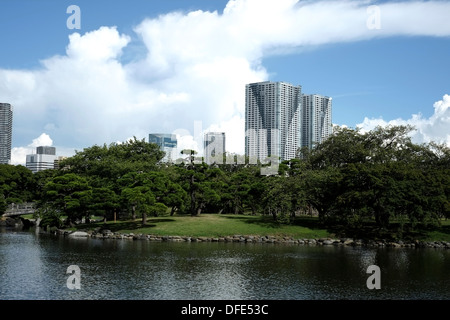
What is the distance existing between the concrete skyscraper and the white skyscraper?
8.22 ft

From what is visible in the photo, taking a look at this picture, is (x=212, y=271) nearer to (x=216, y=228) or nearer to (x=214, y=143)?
(x=216, y=228)

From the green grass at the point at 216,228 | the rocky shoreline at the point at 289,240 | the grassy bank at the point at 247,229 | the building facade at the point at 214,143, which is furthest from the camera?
the building facade at the point at 214,143

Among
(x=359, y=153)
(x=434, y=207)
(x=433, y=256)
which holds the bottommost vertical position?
(x=433, y=256)

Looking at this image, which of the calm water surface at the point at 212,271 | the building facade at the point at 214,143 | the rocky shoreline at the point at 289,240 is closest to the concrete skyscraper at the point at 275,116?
the building facade at the point at 214,143

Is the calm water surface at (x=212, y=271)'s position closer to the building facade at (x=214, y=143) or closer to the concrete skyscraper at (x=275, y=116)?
the building facade at (x=214, y=143)

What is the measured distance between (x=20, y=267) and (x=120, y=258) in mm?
6863

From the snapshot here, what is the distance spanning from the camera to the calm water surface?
22.1 meters

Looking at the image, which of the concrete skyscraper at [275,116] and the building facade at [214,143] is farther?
the concrete skyscraper at [275,116]

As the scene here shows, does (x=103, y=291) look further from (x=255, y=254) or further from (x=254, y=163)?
(x=254, y=163)

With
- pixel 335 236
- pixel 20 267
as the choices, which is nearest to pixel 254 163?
pixel 335 236

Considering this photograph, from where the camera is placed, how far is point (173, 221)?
168 ft

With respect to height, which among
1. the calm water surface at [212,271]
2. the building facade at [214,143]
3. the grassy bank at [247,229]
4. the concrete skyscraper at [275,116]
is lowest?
the calm water surface at [212,271]

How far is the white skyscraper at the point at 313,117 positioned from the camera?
145625mm

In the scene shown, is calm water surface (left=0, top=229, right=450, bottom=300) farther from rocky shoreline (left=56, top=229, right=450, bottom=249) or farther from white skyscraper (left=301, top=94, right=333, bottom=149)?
white skyscraper (left=301, top=94, right=333, bottom=149)
